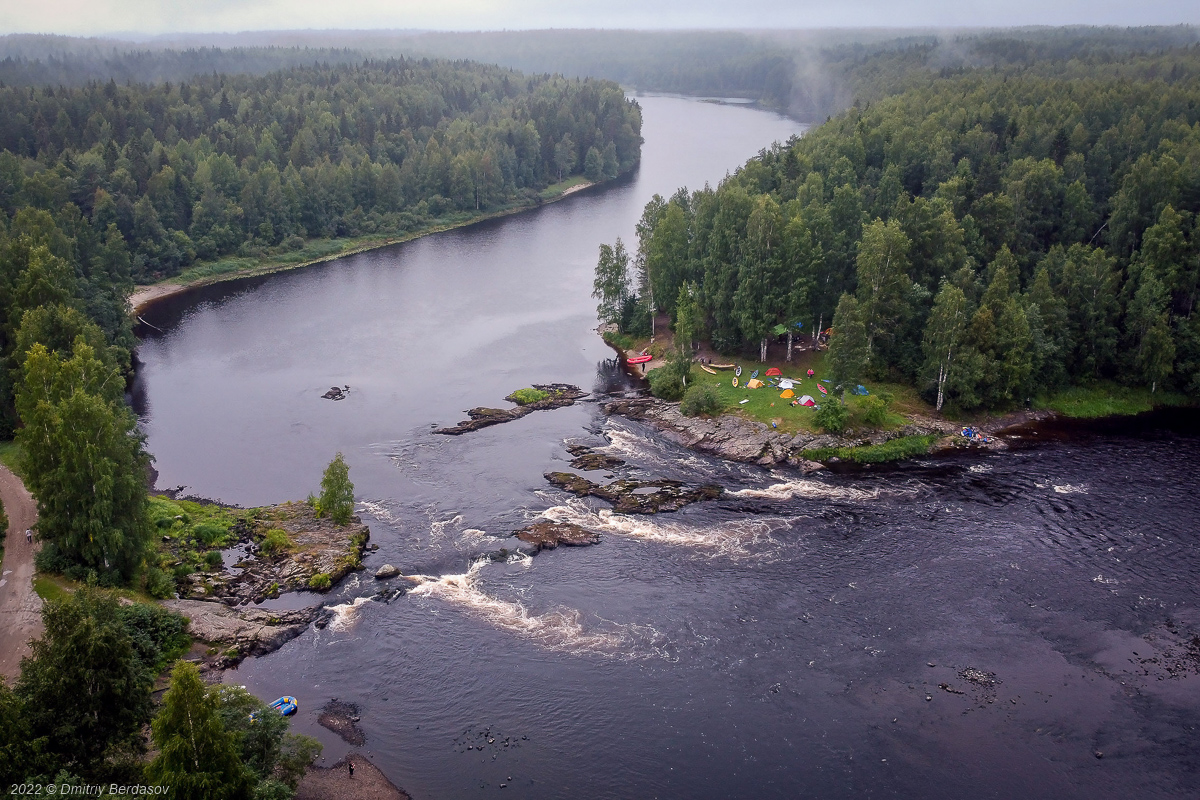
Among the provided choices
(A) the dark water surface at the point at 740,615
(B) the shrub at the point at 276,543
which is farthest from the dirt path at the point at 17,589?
(B) the shrub at the point at 276,543

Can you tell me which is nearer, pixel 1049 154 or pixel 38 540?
pixel 38 540

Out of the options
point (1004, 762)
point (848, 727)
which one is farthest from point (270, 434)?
point (1004, 762)

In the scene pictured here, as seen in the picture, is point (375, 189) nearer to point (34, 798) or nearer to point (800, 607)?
point (800, 607)

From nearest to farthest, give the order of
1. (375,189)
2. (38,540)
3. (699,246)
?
(38,540) → (699,246) → (375,189)

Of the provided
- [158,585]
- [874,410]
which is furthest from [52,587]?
[874,410]

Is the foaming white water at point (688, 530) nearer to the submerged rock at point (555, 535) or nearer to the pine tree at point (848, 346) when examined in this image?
the submerged rock at point (555, 535)

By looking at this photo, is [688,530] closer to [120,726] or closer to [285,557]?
[285,557]
